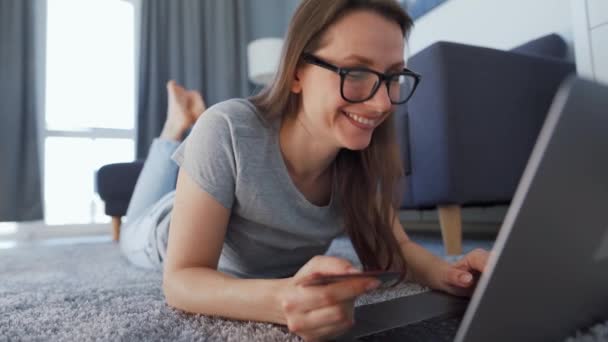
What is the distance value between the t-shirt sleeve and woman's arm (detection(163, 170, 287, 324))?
13 millimetres

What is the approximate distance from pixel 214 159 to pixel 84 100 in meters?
3.02

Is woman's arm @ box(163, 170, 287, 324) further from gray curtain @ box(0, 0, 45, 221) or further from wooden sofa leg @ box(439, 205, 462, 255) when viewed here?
gray curtain @ box(0, 0, 45, 221)

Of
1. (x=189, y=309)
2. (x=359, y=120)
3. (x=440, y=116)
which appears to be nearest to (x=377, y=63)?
(x=359, y=120)

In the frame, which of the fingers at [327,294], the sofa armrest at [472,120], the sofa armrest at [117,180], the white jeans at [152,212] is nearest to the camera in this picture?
the fingers at [327,294]

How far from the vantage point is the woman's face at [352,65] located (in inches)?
25.0

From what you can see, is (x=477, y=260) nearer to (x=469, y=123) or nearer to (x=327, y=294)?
(x=327, y=294)

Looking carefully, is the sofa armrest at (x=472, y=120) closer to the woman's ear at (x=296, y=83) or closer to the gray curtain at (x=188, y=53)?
the woman's ear at (x=296, y=83)

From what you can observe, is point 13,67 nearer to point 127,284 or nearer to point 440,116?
point 127,284

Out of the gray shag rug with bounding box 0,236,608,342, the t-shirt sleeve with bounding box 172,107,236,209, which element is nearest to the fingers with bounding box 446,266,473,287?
the gray shag rug with bounding box 0,236,608,342

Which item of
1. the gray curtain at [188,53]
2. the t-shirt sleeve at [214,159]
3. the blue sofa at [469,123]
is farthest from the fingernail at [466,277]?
the gray curtain at [188,53]

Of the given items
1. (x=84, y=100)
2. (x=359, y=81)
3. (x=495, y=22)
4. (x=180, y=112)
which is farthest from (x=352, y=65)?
(x=84, y=100)

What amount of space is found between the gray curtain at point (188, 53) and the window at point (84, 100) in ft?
0.55

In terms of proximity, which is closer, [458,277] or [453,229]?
[458,277]

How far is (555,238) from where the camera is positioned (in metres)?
0.30
